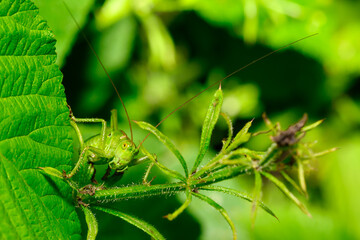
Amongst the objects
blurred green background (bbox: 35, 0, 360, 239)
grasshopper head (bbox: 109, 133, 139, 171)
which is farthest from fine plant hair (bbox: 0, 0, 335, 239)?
blurred green background (bbox: 35, 0, 360, 239)

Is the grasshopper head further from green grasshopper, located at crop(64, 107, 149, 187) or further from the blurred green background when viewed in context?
the blurred green background

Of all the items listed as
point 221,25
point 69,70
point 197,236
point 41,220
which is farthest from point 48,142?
point 221,25

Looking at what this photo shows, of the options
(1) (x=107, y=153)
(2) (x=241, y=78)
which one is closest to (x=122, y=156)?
(1) (x=107, y=153)

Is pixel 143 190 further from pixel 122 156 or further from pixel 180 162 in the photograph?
pixel 122 156

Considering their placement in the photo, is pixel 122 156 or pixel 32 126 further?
pixel 122 156

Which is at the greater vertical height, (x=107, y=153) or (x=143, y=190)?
(x=107, y=153)

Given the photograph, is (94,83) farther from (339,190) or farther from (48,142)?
(339,190)
